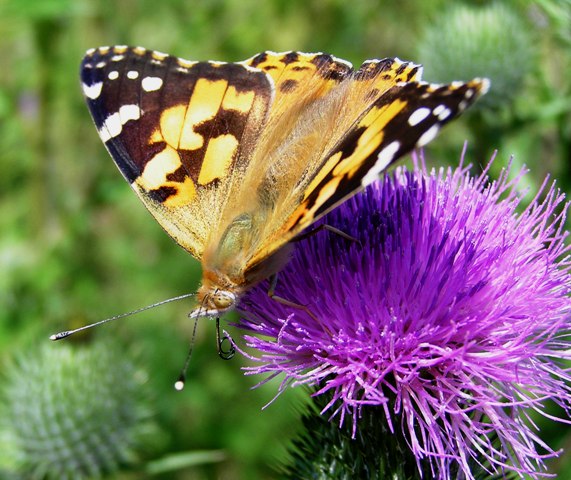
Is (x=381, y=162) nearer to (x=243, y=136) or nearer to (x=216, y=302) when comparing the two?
(x=216, y=302)

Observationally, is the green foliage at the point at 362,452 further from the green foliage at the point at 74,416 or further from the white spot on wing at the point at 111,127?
the green foliage at the point at 74,416

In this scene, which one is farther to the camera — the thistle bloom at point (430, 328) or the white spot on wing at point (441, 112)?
the thistle bloom at point (430, 328)

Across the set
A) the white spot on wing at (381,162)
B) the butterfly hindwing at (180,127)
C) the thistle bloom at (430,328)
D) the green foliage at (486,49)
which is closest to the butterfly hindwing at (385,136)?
the white spot on wing at (381,162)

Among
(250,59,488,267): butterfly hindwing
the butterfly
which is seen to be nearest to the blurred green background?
the butterfly

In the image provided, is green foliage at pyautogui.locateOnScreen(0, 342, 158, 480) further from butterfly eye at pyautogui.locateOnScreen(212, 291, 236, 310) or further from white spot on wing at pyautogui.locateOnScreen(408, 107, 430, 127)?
white spot on wing at pyautogui.locateOnScreen(408, 107, 430, 127)

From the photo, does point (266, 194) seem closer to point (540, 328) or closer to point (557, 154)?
point (540, 328)

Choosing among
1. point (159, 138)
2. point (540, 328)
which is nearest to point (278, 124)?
point (159, 138)
